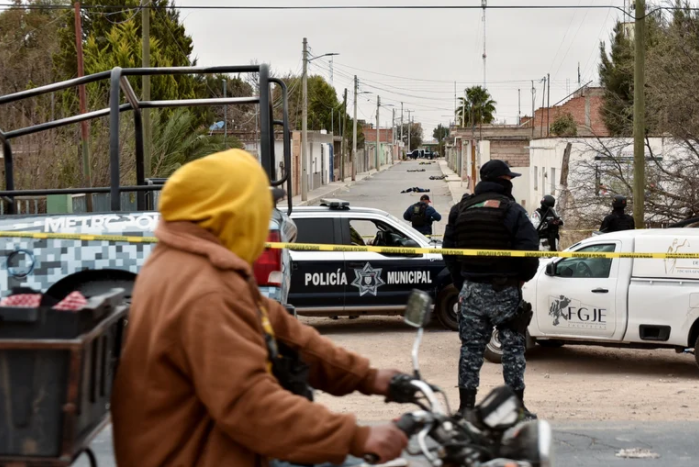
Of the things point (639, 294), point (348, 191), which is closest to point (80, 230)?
point (639, 294)

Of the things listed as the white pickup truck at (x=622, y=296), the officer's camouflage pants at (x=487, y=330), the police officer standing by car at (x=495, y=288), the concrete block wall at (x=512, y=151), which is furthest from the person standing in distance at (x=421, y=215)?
the concrete block wall at (x=512, y=151)

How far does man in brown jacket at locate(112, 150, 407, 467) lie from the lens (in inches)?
100

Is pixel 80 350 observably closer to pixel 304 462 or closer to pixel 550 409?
pixel 304 462

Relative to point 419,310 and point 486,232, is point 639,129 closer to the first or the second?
point 486,232

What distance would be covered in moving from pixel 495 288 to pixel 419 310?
3.58 metres

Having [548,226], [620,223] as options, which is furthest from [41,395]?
[548,226]

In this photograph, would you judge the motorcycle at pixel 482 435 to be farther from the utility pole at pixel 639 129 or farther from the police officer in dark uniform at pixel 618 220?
the utility pole at pixel 639 129

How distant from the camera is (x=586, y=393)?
28.5 ft

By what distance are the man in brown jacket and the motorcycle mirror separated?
63 centimetres

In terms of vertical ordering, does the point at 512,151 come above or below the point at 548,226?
above

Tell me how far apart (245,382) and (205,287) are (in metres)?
0.28

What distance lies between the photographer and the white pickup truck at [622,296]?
32.3 ft

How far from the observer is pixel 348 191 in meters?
61.2

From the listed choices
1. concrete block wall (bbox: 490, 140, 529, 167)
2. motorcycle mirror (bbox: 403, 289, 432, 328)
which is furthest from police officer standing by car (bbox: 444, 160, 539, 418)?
concrete block wall (bbox: 490, 140, 529, 167)
